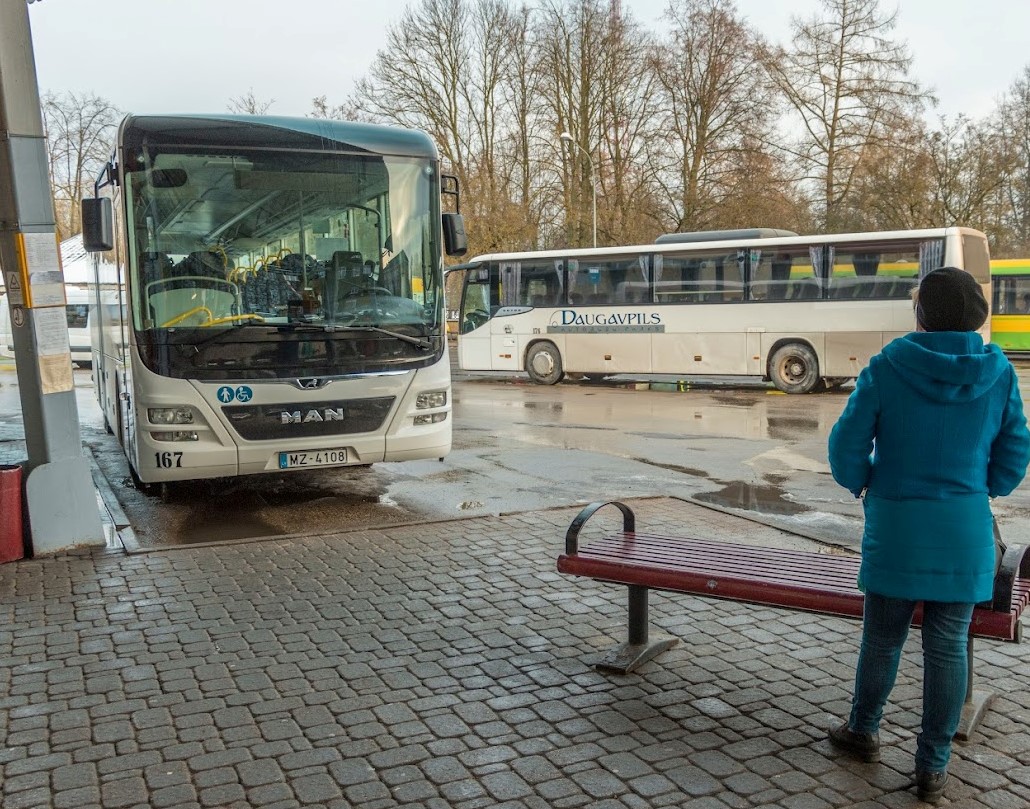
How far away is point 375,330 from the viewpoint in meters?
Answer: 8.87

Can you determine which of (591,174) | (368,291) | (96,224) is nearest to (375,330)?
(368,291)

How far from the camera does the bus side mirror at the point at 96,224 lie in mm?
8180

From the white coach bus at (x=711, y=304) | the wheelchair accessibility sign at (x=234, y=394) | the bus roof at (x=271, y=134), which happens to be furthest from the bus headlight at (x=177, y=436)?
the white coach bus at (x=711, y=304)

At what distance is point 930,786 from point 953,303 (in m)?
1.66

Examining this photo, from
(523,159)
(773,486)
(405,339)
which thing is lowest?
(773,486)

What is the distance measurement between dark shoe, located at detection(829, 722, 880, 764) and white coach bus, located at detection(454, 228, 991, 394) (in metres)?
16.9

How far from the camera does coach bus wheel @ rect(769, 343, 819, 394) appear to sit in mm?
20938

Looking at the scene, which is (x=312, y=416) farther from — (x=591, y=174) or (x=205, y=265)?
(x=591, y=174)

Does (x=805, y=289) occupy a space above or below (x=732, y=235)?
below

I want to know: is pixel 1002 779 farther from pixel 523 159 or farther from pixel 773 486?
pixel 523 159

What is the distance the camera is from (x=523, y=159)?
38281 millimetres

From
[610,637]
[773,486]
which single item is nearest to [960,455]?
[610,637]

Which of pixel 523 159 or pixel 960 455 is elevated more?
pixel 523 159

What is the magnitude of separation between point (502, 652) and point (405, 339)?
14.3 ft
